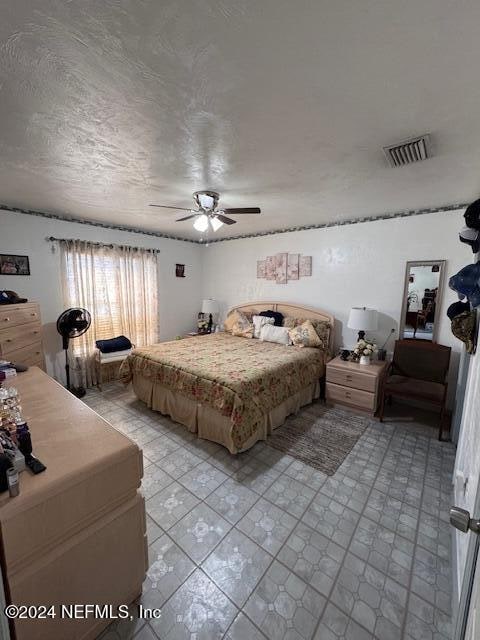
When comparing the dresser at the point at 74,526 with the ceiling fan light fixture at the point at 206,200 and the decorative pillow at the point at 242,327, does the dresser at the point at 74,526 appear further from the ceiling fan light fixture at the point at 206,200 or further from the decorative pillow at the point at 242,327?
the decorative pillow at the point at 242,327

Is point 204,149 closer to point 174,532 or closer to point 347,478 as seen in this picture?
point 174,532

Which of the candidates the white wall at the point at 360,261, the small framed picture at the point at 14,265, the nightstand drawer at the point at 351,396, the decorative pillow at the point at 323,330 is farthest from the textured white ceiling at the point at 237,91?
the nightstand drawer at the point at 351,396

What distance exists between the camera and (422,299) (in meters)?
3.20

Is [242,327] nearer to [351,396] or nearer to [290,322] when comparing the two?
[290,322]

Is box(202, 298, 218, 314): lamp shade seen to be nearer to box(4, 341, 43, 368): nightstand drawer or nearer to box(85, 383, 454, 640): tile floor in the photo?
box(4, 341, 43, 368): nightstand drawer

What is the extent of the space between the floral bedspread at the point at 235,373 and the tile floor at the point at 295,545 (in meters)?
0.44

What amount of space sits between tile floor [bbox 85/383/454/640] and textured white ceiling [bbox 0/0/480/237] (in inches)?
97.0

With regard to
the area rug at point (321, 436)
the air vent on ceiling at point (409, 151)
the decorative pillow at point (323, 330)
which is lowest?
the area rug at point (321, 436)

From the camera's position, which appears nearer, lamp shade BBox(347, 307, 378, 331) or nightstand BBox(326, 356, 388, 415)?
nightstand BBox(326, 356, 388, 415)

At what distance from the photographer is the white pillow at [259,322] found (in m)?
4.28

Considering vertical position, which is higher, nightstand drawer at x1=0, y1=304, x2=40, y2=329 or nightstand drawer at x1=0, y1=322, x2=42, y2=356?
nightstand drawer at x1=0, y1=304, x2=40, y2=329

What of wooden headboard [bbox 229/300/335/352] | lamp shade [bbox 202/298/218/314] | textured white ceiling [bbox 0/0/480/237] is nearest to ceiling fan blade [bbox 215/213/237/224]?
textured white ceiling [bbox 0/0/480/237]

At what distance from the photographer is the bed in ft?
7.88

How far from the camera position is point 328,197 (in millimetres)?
2703
